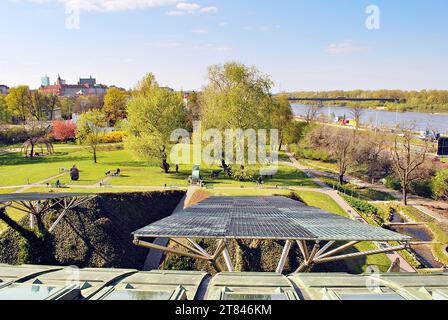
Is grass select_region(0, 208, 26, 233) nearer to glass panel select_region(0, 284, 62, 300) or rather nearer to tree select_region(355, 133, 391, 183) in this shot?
glass panel select_region(0, 284, 62, 300)

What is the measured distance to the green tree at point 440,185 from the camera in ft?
107

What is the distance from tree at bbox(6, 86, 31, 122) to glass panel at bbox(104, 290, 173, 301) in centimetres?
7761

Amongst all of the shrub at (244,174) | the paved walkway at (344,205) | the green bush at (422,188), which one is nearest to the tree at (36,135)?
the shrub at (244,174)

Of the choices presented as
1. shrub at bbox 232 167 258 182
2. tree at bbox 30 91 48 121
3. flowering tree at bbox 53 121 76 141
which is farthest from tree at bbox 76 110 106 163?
tree at bbox 30 91 48 121

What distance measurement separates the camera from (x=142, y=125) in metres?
38.7

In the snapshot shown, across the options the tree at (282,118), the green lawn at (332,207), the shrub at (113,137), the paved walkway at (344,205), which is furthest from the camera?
the shrub at (113,137)

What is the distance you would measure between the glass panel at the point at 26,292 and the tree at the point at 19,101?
3014 inches

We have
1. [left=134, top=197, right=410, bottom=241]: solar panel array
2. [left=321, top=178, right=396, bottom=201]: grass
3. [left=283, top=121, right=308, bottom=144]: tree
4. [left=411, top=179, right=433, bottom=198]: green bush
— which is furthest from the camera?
[left=283, top=121, right=308, bottom=144]: tree

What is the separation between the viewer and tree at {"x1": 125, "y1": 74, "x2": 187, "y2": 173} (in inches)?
1476

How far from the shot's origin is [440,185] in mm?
33219

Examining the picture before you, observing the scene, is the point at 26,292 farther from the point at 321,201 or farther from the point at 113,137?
the point at 113,137

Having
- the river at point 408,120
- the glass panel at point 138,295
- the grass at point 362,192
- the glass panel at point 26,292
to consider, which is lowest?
the grass at point 362,192

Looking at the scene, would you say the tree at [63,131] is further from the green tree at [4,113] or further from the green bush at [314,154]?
the green bush at [314,154]
